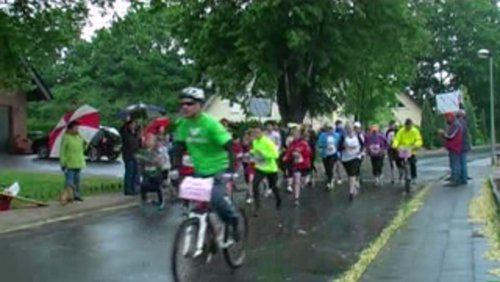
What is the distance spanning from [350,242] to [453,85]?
81368 mm

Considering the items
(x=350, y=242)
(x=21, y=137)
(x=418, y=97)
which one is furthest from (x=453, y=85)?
(x=350, y=242)

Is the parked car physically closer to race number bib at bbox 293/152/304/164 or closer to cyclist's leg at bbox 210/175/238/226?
race number bib at bbox 293/152/304/164

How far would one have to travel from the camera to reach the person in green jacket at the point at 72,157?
59.7 ft

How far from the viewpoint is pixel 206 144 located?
9.24 m

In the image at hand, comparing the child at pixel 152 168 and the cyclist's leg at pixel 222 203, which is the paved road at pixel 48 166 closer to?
the child at pixel 152 168

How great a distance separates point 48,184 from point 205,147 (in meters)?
14.2

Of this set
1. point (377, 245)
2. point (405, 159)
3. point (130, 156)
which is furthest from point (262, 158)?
point (405, 159)

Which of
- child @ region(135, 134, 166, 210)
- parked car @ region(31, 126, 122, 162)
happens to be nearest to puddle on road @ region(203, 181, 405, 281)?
child @ region(135, 134, 166, 210)

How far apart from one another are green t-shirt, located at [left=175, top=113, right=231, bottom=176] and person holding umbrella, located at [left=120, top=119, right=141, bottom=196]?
1065 cm

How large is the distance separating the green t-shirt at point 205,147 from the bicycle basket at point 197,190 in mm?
265

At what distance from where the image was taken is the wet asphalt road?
31.5ft

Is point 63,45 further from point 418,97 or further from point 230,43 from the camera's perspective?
point 418,97

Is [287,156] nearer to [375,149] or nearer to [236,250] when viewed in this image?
[375,149]

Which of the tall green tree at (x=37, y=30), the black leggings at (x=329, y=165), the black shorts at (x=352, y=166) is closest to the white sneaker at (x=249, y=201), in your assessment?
the black shorts at (x=352, y=166)
